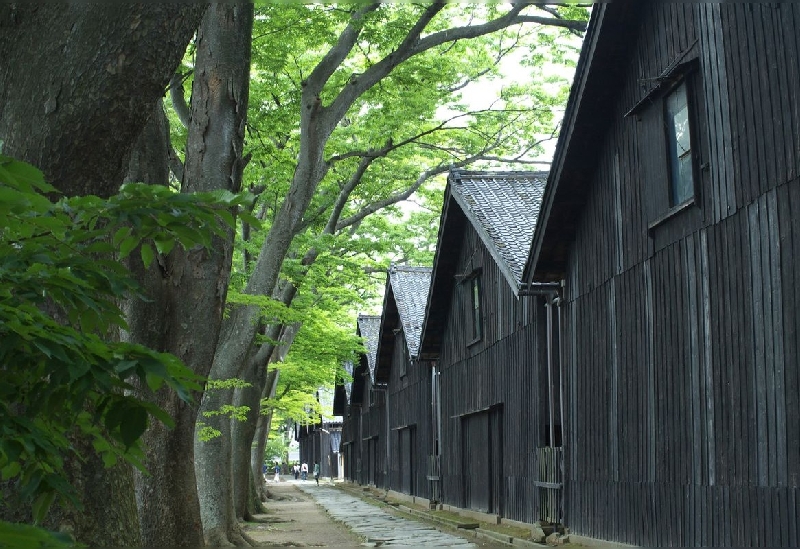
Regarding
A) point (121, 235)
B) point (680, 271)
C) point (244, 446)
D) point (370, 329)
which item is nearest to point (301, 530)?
point (244, 446)

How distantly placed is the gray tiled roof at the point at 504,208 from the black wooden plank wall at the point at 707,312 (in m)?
3.59

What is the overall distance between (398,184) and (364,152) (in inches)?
218

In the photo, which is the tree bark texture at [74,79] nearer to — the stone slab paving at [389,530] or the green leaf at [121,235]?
the green leaf at [121,235]

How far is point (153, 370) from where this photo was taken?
2840mm

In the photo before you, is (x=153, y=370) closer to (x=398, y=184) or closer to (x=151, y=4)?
(x=151, y=4)

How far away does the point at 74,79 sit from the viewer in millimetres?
4727

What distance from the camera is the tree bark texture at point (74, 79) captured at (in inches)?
185

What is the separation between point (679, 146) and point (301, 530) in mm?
14790

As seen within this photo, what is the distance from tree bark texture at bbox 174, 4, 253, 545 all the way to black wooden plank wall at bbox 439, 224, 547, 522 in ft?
29.7

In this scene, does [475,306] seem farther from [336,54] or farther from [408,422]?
[408,422]

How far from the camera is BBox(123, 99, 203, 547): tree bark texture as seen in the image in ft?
29.5

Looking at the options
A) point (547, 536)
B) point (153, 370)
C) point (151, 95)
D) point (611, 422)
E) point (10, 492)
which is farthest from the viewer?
point (547, 536)

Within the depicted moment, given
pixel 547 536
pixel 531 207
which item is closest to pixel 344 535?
pixel 547 536

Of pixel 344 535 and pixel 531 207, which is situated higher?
pixel 531 207
